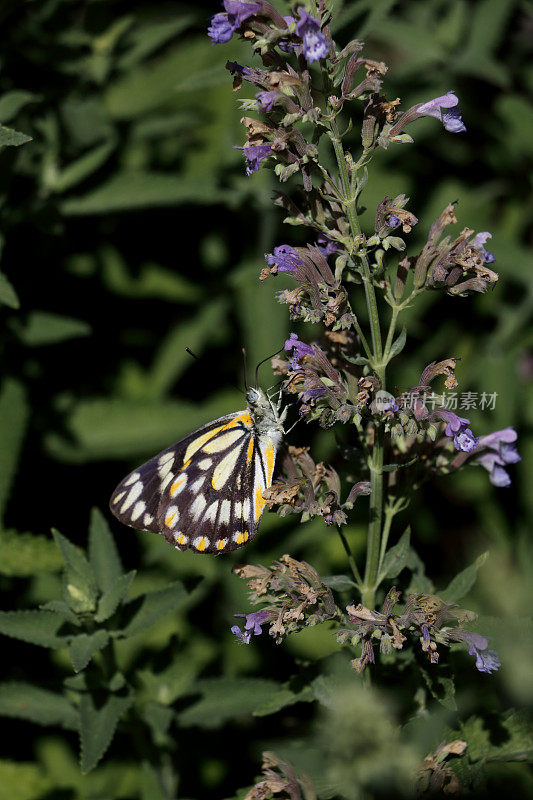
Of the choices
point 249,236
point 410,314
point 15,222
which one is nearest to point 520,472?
point 410,314

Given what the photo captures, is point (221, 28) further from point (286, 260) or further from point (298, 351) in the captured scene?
point (298, 351)

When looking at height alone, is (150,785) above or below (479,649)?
below

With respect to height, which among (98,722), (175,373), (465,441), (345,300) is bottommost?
(98,722)

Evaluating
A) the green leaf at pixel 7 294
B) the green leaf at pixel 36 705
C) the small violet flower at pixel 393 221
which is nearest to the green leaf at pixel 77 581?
the green leaf at pixel 36 705

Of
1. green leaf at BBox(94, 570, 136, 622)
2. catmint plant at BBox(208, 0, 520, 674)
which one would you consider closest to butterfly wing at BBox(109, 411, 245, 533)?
green leaf at BBox(94, 570, 136, 622)

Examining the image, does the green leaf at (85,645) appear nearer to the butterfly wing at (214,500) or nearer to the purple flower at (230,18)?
the butterfly wing at (214,500)

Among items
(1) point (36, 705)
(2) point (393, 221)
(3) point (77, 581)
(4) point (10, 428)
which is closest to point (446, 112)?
(2) point (393, 221)
